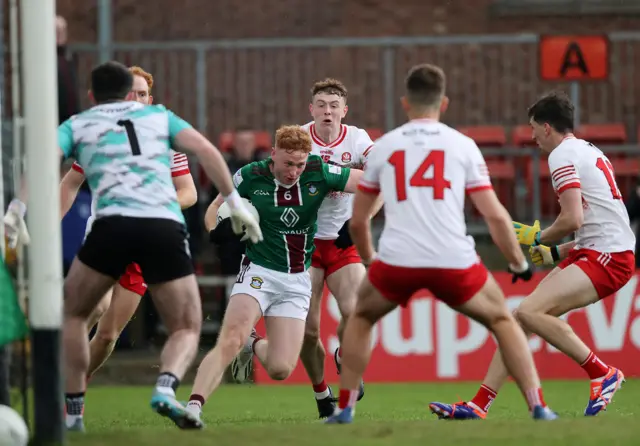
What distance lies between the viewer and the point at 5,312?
7.88 metres

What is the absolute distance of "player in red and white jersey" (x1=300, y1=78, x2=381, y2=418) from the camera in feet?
37.4

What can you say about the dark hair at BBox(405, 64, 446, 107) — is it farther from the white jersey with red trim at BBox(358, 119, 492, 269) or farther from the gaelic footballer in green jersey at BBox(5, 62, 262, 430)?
the gaelic footballer in green jersey at BBox(5, 62, 262, 430)

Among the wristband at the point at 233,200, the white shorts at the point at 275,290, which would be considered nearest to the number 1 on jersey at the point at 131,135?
the wristband at the point at 233,200

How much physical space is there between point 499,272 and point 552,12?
652 cm

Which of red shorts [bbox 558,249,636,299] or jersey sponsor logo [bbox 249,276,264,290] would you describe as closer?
jersey sponsor logo [bbox 249,276,264,290]

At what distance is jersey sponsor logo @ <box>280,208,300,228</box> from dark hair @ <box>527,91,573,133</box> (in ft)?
6.42

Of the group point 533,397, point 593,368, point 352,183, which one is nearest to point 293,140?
point 352,183

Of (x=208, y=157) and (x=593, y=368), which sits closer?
(x=208, y=157)

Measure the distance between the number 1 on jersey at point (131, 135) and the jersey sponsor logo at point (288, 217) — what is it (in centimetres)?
201

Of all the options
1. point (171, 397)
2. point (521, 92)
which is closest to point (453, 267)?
point (171, 397)

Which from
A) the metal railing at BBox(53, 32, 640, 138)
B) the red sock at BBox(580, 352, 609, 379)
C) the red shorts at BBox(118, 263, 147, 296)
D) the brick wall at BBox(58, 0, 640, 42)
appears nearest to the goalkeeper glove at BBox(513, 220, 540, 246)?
the red sock at BBox(580, 352, 609, 379)

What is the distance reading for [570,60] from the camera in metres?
16.6

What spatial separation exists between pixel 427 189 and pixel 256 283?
7.82 ft

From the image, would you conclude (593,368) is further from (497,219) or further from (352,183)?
(497,219)
